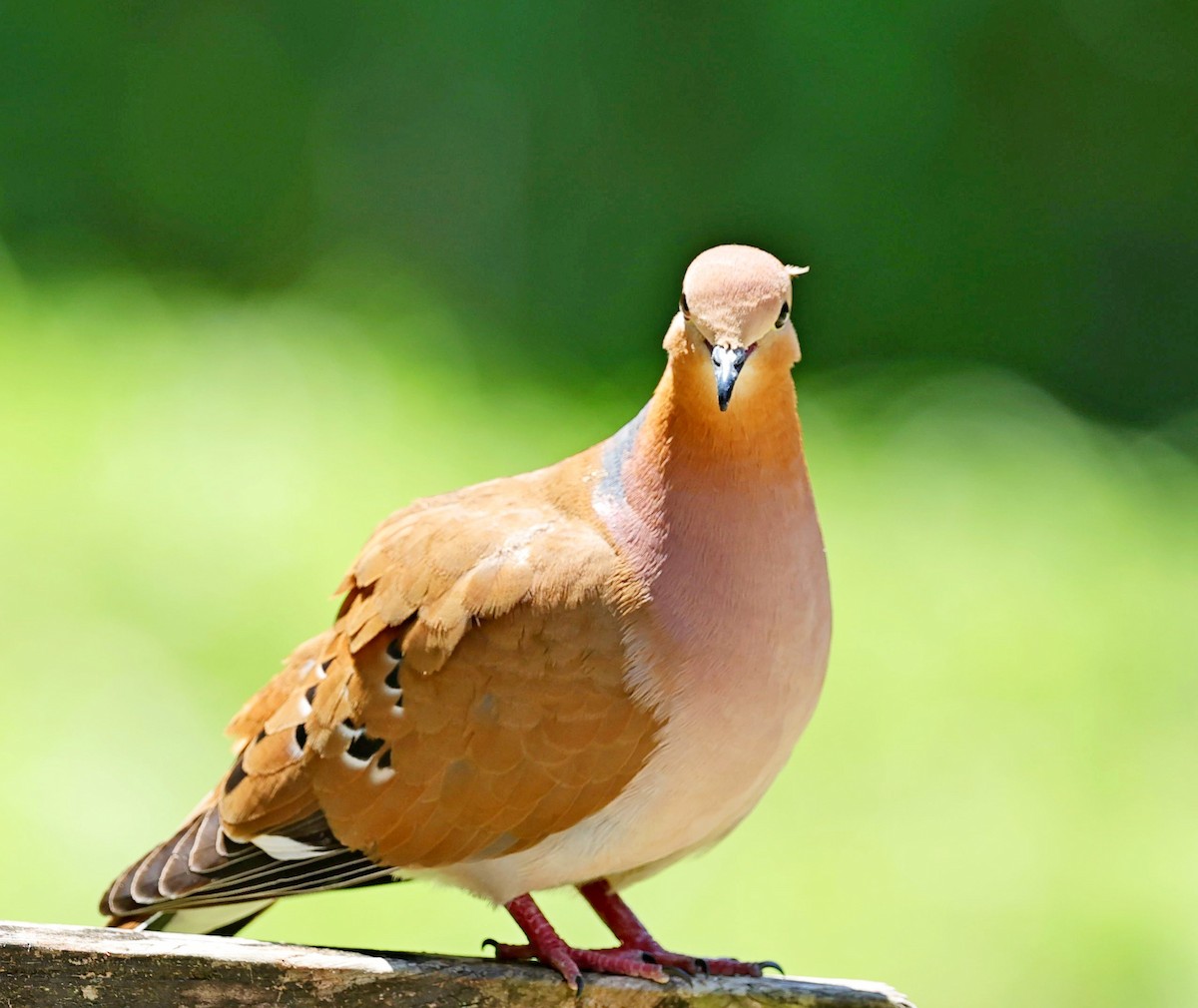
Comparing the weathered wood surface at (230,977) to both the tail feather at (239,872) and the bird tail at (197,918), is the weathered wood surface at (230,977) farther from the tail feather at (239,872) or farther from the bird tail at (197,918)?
the bird tail at (197,918)

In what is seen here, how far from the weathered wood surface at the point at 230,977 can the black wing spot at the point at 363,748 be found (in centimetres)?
40

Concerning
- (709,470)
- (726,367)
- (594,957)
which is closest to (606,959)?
(594,957)

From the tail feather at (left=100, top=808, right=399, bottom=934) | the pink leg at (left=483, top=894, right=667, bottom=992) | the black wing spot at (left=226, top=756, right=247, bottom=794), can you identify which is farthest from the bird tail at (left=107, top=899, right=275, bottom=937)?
the pink leg at (left=483, top=894, right=667, bottom=992)

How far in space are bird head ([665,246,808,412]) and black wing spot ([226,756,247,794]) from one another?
86 cm

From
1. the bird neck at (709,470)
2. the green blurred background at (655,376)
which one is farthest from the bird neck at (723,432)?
the green blurred background at (655,376)

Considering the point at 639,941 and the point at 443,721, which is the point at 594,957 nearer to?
the point at 639,941

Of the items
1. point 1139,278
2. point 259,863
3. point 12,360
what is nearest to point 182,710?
point 12,360

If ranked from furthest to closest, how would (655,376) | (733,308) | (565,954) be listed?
1. (655,376)
2. (565,954)
3. (733,308)

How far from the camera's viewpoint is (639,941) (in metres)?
2.20

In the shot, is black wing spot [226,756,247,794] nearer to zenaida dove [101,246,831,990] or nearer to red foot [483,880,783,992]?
zenaida dove [101,246,831,990]

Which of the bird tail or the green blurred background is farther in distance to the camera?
the green blurred background

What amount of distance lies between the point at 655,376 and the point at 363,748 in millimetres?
2968

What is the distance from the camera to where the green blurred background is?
3.83 metres

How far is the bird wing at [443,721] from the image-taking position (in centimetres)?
202
